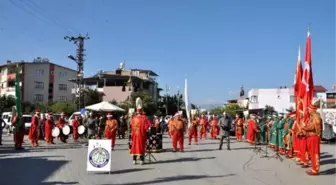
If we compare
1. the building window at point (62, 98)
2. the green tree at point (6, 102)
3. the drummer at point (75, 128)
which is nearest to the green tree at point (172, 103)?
the building window at point (62, 98)

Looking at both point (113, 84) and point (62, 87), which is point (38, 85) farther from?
point (113, 84)

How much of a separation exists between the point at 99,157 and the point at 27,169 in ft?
8.91

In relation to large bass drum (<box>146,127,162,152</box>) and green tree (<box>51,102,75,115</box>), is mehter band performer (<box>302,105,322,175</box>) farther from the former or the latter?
green tree (<box>51,102,75,115</box>)

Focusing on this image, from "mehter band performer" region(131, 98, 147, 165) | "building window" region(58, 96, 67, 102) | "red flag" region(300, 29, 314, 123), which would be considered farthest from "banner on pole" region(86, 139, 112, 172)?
"building window" region(58, 96, 67, 102)

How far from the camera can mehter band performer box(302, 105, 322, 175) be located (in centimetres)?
1155

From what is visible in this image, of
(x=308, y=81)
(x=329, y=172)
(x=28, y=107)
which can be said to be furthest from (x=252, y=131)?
(x=28, y=107)

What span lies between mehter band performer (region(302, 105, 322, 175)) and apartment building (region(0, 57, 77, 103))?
71.8 metres

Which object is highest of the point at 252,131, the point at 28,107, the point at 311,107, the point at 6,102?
the point at 6,102

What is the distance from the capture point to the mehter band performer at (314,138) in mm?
11555

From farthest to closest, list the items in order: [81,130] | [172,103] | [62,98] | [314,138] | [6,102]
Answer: [172,103] → [62,98] → [6,102] → [81,130] → [314,138]

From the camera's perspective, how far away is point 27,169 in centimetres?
1238

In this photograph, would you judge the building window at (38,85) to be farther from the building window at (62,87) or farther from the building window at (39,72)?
the building window at (62,87)

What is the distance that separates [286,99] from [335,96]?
9366 mm

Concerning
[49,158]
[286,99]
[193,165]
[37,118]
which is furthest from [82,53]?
[286,99]
